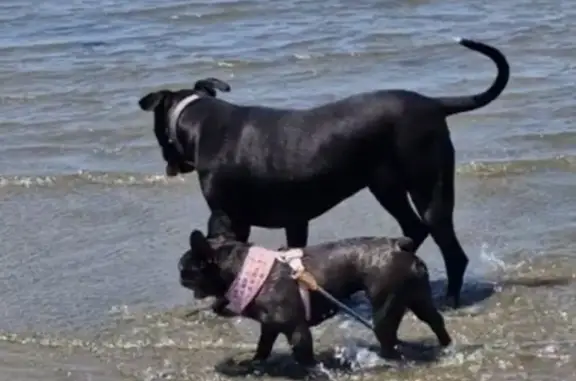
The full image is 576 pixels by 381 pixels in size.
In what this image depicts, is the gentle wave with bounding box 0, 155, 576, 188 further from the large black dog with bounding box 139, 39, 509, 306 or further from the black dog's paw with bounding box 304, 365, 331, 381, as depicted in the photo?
the black dog's paw with bounding box 304, 365, 331, 381

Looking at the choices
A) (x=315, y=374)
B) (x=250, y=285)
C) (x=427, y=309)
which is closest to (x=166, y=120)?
(x=250, y=285)

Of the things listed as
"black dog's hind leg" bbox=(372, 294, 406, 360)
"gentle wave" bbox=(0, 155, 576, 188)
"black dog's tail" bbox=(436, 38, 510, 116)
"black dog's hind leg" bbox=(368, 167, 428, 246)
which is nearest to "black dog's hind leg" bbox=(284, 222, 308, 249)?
"black dog's hind leg" bbox=(368, 167, 428, 246)

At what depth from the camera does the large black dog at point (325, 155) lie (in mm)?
7434

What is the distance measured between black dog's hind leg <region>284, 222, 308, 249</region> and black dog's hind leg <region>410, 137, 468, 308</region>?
702mm

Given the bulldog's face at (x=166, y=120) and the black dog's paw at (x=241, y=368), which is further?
the bulldog's face at (x=166, y=120)

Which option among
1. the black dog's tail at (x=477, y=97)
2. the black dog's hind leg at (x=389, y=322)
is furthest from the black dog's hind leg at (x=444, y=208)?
the black dog's hind leg at (x=389, y=322)

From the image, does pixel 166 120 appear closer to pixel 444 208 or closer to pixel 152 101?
pixel 152 101

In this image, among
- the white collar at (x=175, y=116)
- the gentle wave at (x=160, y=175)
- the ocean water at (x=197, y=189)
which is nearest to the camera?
the ocean water at (x=197, y=189)

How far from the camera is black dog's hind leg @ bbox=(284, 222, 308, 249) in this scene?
791 centimetres

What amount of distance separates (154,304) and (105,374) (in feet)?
3.44

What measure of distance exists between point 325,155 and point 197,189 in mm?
2784

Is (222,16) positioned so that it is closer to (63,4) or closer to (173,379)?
(63,4)

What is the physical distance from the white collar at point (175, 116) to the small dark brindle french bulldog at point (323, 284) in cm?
108

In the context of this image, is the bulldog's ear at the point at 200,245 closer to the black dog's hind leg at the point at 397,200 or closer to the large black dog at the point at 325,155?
the large black dog at the point at 325,155
